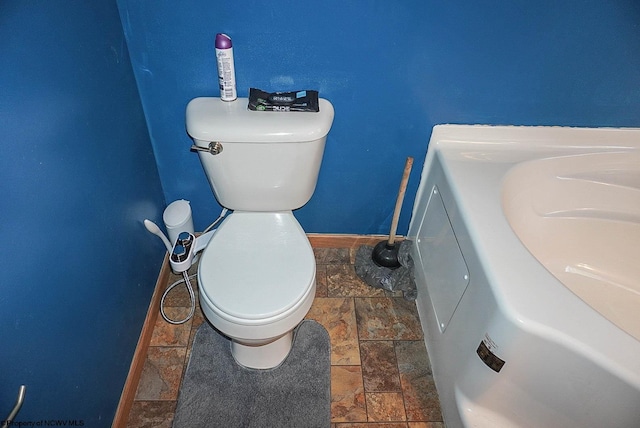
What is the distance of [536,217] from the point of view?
4.77ft

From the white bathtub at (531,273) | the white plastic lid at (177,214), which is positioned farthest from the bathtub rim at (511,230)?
the white plastic lid at (177,214)

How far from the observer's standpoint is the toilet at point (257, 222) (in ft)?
3.70

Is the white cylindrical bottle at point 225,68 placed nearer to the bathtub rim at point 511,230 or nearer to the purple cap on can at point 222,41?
the purple cap on can at point 222,41

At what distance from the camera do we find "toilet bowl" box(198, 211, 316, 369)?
1.11m

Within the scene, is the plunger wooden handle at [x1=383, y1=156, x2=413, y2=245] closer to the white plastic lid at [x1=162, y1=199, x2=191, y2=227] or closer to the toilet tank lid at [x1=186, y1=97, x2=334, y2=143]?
the toilet tank lid at [x1=186, y1=97, x2=334, y2=143]

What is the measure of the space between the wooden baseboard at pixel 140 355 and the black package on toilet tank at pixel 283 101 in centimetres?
84

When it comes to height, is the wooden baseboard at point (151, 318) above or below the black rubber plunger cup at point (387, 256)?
below

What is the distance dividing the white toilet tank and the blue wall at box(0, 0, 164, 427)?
0.88 feet

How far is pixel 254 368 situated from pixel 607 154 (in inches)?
59.2

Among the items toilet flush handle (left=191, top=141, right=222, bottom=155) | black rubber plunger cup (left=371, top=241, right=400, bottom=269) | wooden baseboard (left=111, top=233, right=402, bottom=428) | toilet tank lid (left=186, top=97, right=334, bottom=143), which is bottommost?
wooden baseboard (left=111, top=233, right=402, bottom=428)

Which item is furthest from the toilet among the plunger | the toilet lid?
the plunger

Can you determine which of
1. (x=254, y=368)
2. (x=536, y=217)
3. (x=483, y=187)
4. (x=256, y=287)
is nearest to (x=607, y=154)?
(x=536, y=217)

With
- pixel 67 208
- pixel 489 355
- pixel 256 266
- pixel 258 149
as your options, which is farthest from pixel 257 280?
pixel 489 355

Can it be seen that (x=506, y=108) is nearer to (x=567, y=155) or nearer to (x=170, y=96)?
(x=567, y=155)
